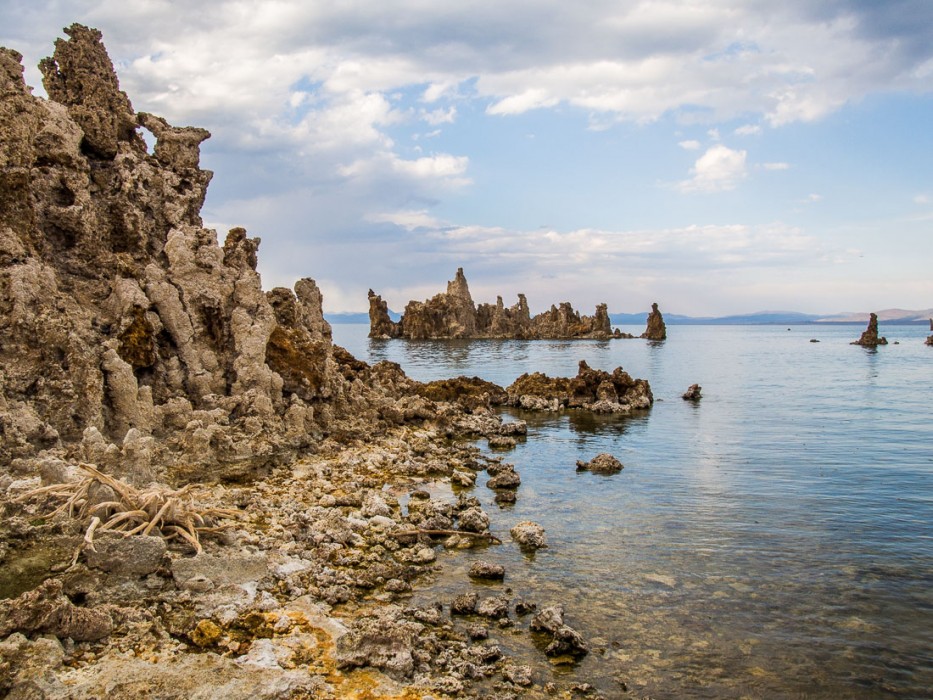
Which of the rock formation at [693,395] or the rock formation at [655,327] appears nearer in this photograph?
the rock formation at [693,395]

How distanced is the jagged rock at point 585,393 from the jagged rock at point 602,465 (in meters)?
17.7

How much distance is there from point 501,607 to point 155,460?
11.9 m

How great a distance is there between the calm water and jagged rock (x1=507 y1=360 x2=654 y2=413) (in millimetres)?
8301

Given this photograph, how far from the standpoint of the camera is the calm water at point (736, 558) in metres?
11.1

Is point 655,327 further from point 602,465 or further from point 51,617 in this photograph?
point 51,617

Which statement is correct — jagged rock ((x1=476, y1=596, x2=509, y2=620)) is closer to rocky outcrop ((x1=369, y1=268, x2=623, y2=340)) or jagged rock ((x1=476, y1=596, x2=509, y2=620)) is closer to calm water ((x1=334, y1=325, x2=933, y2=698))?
calm water ((x1=334, y1=325, x2=933, y2=698))

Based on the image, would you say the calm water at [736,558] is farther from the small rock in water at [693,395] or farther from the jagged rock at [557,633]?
the small rock in water at [693,395]

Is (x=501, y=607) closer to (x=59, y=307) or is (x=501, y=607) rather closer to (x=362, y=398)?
(x=59, y=307)

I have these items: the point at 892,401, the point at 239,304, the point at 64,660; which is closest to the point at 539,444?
the point at 239,304

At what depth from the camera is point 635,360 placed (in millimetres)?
100312

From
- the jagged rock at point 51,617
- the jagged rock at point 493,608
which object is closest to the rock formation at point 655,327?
the jagged rock at point 493,608

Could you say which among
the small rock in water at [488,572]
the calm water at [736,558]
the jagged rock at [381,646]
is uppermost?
the jagged rock at [381,646]

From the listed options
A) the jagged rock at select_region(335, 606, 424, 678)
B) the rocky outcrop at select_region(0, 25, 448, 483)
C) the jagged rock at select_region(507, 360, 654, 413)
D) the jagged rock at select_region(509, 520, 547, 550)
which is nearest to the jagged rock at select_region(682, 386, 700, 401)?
the jagged rock at select_region(507, 360, 654, 413)

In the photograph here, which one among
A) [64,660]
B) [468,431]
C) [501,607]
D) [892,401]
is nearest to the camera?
[64,660]
